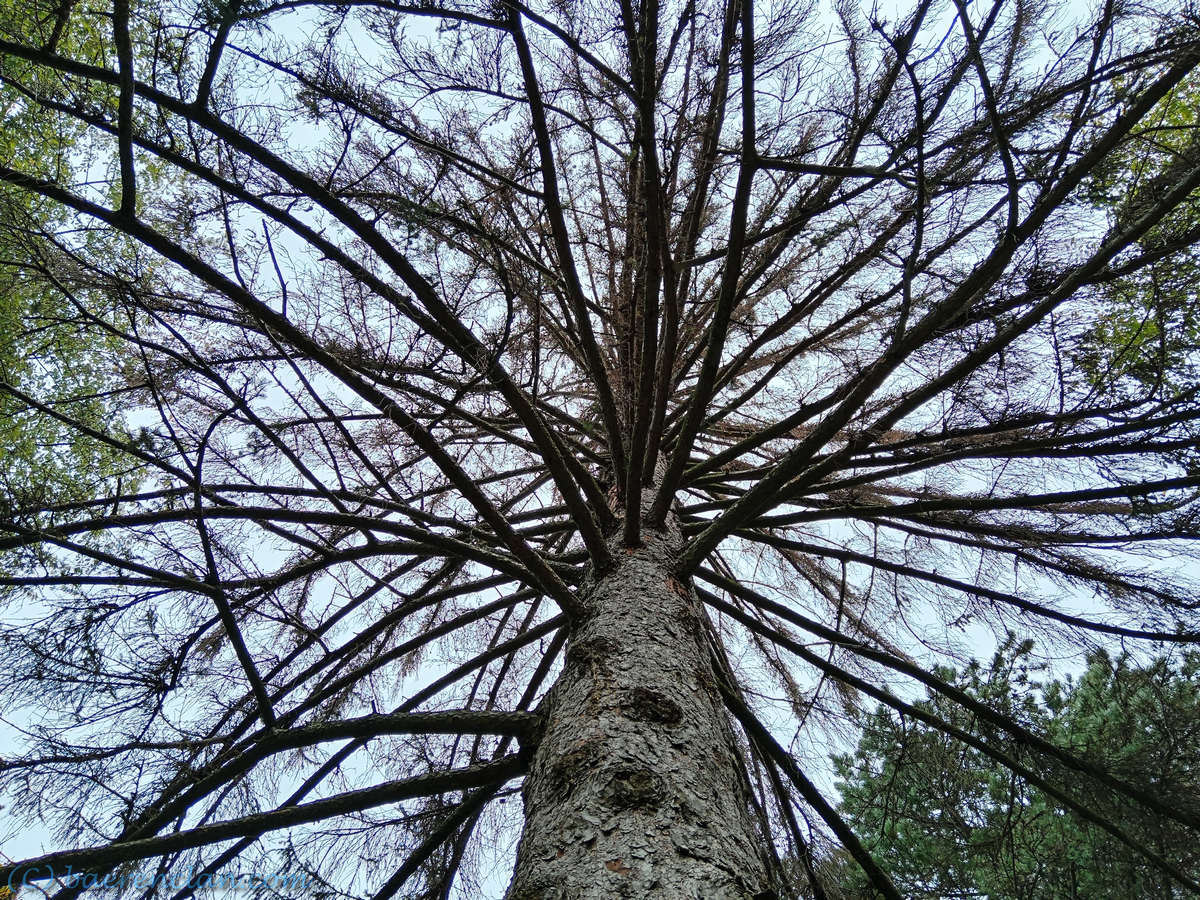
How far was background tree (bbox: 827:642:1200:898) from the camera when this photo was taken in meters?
2.46

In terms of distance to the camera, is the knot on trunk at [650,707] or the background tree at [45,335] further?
the background tree at [45,335]

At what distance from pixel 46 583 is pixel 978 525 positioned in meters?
3.65

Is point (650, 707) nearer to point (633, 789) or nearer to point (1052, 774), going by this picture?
Answer: point (633, 789)

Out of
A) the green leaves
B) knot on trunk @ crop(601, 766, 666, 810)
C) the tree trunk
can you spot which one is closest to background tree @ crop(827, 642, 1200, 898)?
the green leaves

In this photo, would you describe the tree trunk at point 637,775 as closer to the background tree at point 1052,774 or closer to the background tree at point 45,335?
the background tree at point 1052,774

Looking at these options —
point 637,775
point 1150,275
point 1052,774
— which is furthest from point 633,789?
point 1150,275

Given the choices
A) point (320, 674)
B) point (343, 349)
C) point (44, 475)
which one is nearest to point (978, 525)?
point (343, 349)

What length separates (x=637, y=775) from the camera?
1468 mm

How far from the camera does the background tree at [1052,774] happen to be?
2.46 metres

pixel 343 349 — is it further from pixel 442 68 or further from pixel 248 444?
pixel 442 68

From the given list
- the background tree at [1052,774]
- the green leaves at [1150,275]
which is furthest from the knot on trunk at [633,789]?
the green leaves at [1150,275]

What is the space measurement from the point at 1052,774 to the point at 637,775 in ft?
6.97

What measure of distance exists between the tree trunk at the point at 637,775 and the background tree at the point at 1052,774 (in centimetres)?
145

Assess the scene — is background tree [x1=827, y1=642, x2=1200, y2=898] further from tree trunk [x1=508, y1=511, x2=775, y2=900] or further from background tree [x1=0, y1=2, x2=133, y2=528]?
background tree [x1=0, y1=2, x2=133, y2=528]
